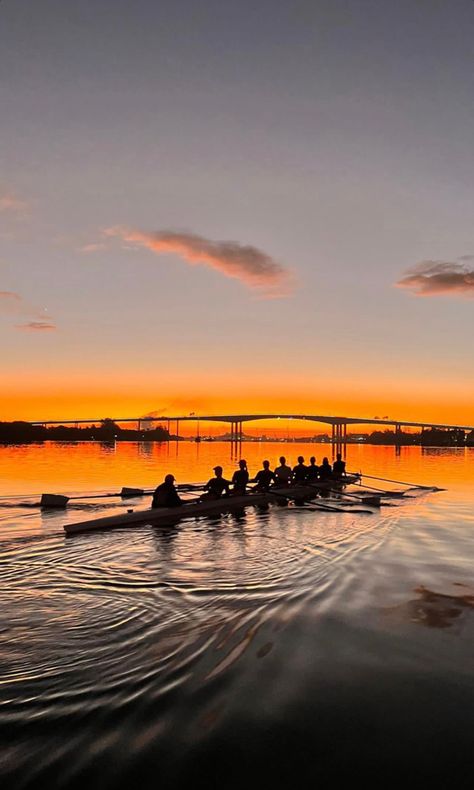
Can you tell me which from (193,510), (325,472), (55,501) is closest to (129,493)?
(55,501)

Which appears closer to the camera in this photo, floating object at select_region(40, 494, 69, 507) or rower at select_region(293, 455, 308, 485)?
floating object at select_region(40, 494, 69, 507)

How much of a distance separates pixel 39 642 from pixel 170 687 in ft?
7.69

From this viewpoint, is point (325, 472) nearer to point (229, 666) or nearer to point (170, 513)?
point (170, 513)

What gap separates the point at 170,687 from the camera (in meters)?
6.21

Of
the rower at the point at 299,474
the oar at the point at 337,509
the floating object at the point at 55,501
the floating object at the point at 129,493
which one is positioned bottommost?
the oar at the point at 337,509

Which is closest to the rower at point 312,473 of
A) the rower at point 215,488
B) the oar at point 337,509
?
the oar at point 337,509

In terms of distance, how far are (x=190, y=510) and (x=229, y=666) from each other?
12990 mm

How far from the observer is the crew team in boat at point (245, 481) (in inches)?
756

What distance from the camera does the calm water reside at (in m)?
4.95

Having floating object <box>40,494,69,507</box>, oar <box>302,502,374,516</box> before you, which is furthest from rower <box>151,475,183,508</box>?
oar <box>302,502,374,516</box>

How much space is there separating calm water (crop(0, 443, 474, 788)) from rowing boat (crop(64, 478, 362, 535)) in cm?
254

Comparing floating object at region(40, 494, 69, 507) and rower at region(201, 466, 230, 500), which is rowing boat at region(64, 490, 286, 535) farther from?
floating object at region(40, 494, 69, 507)

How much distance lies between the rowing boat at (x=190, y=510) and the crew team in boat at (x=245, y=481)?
0.36m

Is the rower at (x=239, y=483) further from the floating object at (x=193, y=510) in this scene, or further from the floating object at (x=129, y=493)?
the floating object at (x=129, y=493)
